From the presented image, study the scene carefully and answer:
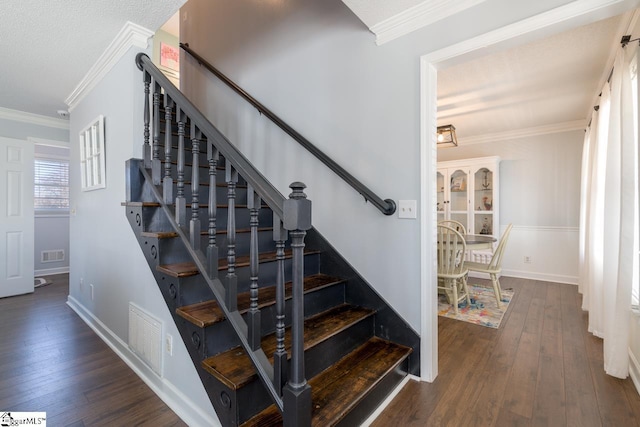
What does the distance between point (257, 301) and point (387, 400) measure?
3.41 ft

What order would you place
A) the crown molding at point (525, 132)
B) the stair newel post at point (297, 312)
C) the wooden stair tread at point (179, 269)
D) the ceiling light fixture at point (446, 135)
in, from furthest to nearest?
1. the crown molding at point (525, 132)
2. the ceiling light fixture at point (446, 135)
3. the wooden stair tread at point (179, 269)
4. the stair newel post at point (297, 312)

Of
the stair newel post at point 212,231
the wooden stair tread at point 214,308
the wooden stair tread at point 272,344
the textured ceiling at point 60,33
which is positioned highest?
the textured ceiling at point 60,33

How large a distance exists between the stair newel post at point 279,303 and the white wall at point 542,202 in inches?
194

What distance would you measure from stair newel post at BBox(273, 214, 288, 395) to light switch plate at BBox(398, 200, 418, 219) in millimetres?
1053

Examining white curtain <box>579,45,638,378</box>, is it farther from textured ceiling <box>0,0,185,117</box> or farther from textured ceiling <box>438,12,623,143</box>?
textured ceiling <box>0,0,185,117</box>

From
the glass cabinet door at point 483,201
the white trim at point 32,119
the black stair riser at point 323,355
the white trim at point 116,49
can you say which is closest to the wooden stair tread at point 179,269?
the black stair riser at point 323,355

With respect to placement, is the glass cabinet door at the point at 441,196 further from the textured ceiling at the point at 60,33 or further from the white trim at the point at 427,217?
the textured ceiling at the point at 60,33

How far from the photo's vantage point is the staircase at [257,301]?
1.08 m

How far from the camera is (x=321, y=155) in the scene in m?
2.20

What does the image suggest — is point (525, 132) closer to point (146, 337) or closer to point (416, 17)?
point (416, 17)

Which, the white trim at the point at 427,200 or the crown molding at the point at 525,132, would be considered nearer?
the white trim at the point at 427,200

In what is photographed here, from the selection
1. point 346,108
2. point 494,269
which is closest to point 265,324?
point 346,108

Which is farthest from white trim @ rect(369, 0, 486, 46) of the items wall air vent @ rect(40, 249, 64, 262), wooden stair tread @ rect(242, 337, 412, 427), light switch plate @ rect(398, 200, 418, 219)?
wall air vent @ rect(40, 249, 64, 262)

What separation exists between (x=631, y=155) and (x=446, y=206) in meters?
3.28
